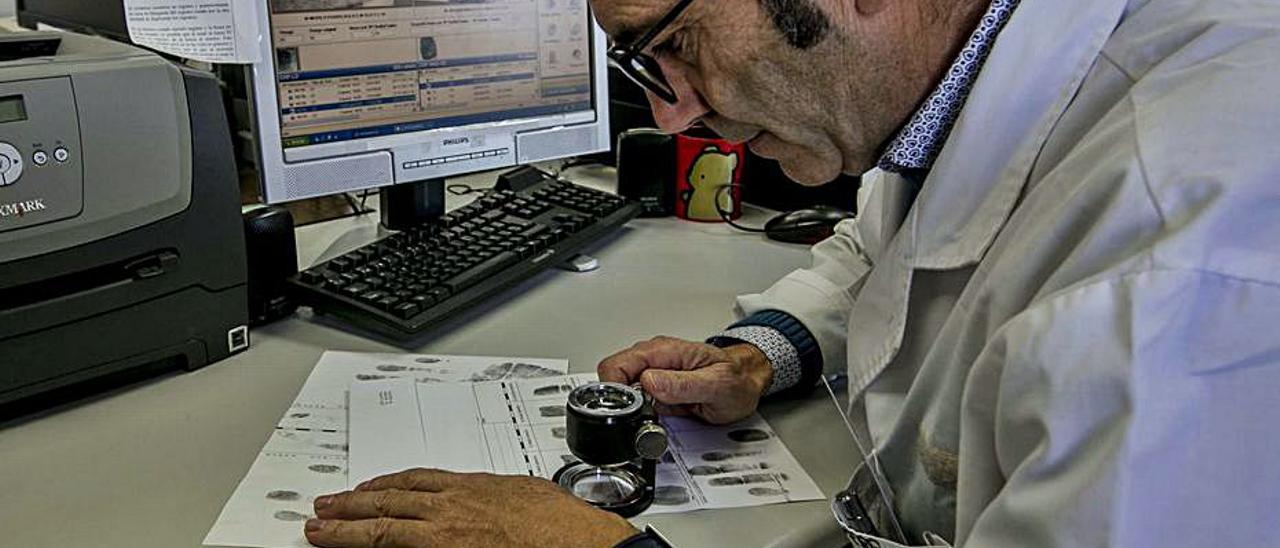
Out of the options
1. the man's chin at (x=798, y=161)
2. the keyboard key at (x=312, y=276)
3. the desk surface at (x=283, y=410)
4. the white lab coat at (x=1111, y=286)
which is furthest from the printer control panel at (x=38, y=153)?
the white lab coat at (x=1111, y=286)

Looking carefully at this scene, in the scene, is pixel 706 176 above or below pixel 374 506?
above

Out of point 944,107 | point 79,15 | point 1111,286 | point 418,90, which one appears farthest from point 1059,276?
point 79,15

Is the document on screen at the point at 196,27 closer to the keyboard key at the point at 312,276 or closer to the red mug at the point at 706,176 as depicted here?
the keyboard key at the point at 312,276

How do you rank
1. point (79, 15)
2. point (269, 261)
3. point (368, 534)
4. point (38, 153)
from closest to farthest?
point (368, 534) → point (38, 153) → point (269, 261) → point (79, 15)

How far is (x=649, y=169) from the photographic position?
64.0 inches

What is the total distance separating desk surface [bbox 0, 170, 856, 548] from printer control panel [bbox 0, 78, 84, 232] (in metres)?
0.19

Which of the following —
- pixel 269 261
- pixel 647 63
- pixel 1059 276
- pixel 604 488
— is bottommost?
pixel 604 488

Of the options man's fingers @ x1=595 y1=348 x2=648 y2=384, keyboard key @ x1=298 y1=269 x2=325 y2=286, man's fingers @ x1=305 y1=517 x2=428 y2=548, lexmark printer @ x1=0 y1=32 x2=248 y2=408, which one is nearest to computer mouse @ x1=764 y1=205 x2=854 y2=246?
man's fingers @ x1=595 y1=348 x2=648 y2=384

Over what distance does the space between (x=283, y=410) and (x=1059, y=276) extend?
2.26 feet

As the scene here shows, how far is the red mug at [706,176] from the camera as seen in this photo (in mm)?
1615

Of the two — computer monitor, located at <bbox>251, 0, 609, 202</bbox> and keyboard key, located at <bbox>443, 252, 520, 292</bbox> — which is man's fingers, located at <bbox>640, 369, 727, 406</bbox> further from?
computer monitor, located at <bbox>251, 0, 609, 202</bbox>

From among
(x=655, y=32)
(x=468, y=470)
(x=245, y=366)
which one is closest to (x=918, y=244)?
(x=655, y=32)

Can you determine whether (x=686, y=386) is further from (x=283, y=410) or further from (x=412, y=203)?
(x=412, y=203)

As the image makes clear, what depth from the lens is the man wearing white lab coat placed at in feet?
1.89
